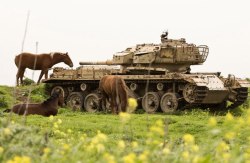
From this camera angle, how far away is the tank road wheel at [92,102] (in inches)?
1148

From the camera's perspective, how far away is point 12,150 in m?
5.56

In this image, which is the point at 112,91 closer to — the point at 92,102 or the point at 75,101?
the point at 92,102

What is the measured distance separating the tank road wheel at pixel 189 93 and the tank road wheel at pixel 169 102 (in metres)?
0.46

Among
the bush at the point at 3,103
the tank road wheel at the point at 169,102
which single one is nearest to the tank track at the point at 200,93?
the tank road wheel at the point at 169,102

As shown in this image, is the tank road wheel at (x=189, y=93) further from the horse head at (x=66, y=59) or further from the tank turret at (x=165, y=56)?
the horse head at (x=66, y=59)

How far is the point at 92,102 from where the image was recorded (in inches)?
1159

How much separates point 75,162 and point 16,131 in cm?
125

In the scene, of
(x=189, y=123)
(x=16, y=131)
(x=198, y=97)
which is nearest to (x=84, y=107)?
(x=198, y=97)

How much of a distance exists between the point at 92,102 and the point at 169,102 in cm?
470

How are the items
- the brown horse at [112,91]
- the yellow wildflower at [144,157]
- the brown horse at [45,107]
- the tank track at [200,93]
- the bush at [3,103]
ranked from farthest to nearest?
the bush at [3,103], the tank track at [200,93], the brown horse at [112,91], the brown horse at [45,107], the yellow wildflower at [144,157]

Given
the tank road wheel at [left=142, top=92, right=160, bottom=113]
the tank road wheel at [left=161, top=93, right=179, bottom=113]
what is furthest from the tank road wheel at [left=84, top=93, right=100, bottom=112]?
the tank road wheel at [left=161, top=93, right=179, bottom=113]

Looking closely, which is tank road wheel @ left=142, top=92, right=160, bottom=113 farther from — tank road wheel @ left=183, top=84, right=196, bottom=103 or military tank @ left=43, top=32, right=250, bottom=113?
tank road wheel @ left=183, top=84, right=196, bottom=103

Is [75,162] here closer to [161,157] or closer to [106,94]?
[161,157]

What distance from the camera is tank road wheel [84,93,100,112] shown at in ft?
95.7
